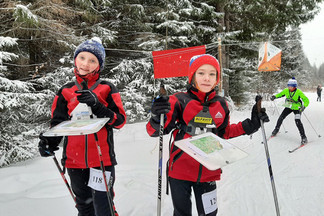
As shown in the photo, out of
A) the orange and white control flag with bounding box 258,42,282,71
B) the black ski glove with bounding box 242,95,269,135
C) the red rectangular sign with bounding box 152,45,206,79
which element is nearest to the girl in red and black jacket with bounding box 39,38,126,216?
the black ski glove with bounding box 242,95,269,135

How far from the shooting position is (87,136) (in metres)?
2.01

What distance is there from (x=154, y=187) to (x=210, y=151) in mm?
2552

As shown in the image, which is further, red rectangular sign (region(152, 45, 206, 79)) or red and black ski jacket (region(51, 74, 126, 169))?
red rectangular sign (region(152, 45, 206, 79))

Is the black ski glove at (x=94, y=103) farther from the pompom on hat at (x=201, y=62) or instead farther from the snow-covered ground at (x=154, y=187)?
the snow-covered ground at (x=154, y=187)

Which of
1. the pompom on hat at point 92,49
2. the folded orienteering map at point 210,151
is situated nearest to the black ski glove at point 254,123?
the folded orienteering map at point 210,151

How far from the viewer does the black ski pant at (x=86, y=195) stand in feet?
6.54

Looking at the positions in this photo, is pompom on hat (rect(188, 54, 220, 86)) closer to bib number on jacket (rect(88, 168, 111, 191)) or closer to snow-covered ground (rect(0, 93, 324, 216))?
bib number on jacket (rect(88, 168, 111, 191))

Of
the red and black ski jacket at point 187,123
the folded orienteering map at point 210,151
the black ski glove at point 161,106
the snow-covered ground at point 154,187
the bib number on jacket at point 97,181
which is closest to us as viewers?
the folded orienteering map at point 210,151

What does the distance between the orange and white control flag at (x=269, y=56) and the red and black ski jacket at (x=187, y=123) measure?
838 centimetres

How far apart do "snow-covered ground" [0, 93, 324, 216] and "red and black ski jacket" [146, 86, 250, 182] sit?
1.52 meters

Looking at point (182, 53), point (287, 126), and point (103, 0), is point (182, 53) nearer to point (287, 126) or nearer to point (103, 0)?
point (103, 0)

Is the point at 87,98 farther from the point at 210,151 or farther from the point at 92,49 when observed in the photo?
the point at 210,151

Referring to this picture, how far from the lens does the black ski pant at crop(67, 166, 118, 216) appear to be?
78.4 inches

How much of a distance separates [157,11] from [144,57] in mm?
2613
